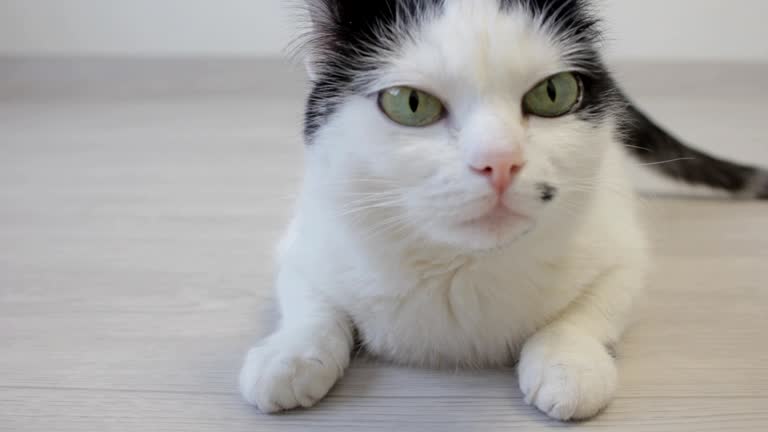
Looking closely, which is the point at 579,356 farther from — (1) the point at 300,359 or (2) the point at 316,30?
(2) the point at 316,30

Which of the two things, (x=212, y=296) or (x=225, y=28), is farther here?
(x=225, y=28)

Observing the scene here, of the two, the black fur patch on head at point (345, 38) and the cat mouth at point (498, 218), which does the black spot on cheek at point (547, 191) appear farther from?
the black fur patch on head at point (345, 38)

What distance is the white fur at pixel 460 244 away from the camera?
0.79 metres

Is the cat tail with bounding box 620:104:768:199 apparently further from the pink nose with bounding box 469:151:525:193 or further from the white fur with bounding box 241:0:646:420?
the pink nose with bounding box 469:151:525:193

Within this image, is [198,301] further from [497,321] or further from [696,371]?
[696,371]

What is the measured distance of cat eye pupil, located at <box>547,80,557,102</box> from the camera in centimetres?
84

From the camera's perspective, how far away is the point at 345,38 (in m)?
0.94

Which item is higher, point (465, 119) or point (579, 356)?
point (465, 119)

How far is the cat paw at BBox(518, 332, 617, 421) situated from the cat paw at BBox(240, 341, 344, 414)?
0.86ft

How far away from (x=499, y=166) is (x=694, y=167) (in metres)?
1.07

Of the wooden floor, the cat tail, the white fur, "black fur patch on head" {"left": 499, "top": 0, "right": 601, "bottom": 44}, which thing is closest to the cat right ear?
the white fur

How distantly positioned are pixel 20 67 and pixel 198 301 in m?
1.99

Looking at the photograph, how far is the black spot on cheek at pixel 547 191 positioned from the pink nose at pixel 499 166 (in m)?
0.03

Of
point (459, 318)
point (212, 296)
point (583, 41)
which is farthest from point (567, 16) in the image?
point (212, 296)
